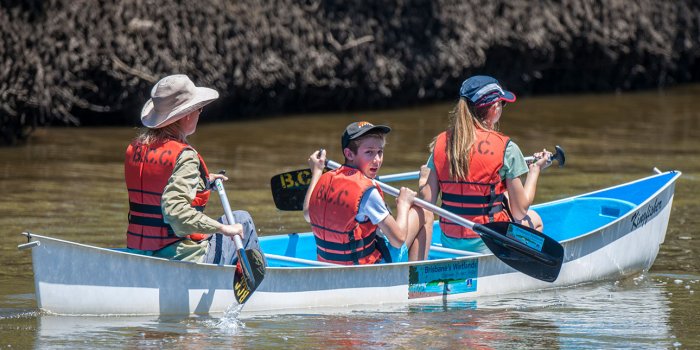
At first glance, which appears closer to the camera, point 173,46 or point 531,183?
point 531,183

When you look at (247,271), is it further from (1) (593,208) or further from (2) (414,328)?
(1) (593,208)

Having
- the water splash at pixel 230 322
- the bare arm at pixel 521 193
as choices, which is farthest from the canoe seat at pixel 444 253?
the water splash at pixel 230 322

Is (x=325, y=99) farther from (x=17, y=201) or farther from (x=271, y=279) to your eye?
(x=271, y=279)

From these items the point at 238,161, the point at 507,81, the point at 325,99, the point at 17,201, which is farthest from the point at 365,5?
the point at 17,201

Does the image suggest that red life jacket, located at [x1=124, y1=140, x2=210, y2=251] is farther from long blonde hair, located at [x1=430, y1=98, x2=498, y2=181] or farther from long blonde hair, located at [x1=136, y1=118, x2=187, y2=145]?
long blonde hair, located at [x1=430, y1=98, x2=498, y2=181]

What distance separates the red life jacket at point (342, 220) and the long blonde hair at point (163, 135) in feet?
3.26

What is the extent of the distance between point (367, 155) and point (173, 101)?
1226 mm

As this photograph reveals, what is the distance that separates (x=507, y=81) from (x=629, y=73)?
2.49m

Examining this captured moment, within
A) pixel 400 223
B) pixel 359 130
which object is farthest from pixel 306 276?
pixel 359 130

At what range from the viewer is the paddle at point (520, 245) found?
8320 millimetres

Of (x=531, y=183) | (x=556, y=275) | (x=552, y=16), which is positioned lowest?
(x=556, y=275)

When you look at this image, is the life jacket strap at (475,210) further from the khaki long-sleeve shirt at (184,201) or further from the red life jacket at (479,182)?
the khaki long-sleeve shirt at (184,201)

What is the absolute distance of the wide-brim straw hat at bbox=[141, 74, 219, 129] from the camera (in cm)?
739

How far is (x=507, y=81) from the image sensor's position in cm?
1953
